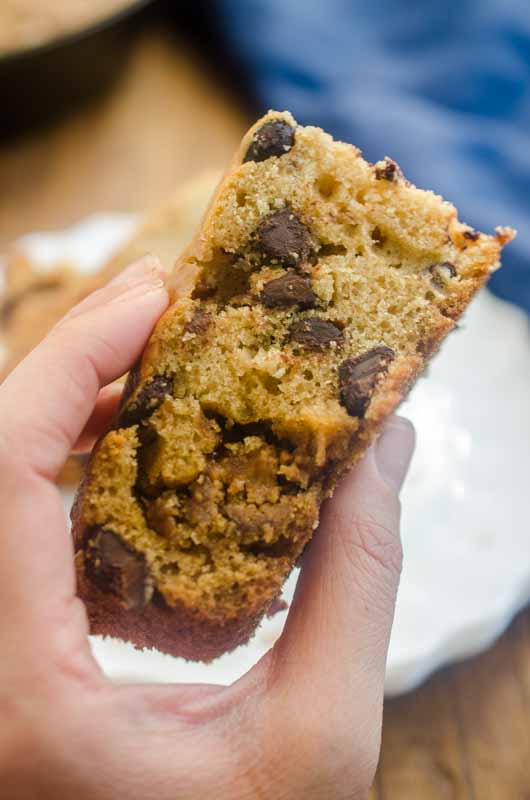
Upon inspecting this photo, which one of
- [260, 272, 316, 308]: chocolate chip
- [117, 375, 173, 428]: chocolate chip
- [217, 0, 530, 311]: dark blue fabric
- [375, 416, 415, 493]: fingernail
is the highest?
[217, 0, 530, 311]: dark blue fabric

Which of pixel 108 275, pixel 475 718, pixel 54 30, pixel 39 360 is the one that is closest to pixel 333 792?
pixel 39 360

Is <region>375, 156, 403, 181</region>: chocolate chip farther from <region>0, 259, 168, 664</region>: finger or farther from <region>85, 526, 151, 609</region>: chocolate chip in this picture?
<region>85, 526, 151, 609</region>: chocolate chip

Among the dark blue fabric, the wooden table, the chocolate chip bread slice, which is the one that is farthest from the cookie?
the chocolate chip bread slice

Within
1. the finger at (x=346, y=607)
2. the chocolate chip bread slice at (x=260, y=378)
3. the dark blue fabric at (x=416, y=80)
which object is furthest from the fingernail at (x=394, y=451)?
the dark blue fabric at (x=416, y=80)

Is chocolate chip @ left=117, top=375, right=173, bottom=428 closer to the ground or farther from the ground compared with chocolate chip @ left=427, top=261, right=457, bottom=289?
closer to the ground

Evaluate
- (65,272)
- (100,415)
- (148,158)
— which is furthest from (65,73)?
(100,415)

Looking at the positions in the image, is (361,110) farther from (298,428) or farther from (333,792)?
(333,792)

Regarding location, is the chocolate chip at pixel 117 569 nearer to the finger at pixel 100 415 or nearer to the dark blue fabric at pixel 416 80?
the finger at pixel 100 415
